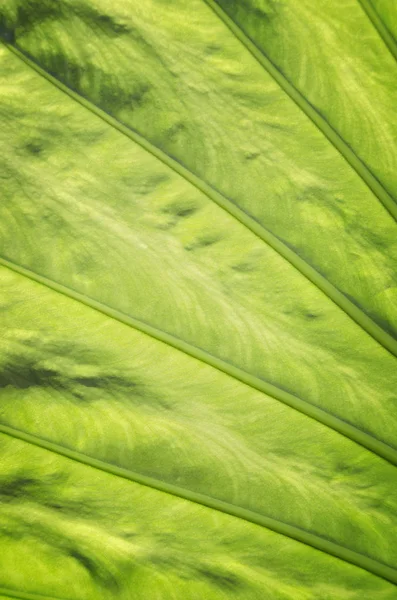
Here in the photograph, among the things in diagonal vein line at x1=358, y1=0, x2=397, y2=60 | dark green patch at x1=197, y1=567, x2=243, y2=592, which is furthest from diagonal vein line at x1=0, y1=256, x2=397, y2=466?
diagonal vein line at x1=358, y1=0, x2=397, y2=60

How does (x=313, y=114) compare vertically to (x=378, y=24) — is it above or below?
below

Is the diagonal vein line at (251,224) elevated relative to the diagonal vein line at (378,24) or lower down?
lower down

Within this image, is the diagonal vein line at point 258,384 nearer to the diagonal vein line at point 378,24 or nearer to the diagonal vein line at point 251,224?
the diagonal vein line at point 251,224

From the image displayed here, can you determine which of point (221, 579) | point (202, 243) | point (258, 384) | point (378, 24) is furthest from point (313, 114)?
point (221, 579)

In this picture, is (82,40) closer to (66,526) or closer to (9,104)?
(9,104)

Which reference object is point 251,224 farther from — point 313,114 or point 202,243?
point 313,114

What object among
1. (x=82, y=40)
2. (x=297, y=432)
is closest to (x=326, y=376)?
(x=297, y=432)

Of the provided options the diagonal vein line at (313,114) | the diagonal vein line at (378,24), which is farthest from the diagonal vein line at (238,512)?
the diagonal vein line at (378,24)
